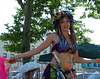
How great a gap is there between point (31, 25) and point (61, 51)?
9965 millimetres

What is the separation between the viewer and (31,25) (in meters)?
12.1

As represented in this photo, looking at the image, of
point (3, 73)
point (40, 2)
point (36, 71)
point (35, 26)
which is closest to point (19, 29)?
point (35, 26)

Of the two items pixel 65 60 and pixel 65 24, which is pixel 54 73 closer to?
pixel 65 60

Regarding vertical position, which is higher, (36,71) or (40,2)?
(40,2)

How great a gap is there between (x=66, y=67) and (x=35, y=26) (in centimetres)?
1008

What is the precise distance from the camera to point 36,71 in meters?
6.43

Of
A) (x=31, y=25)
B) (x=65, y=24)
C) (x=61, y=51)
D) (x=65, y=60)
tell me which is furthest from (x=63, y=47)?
(x=31, y=25)

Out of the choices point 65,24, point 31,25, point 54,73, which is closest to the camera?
point 54,73

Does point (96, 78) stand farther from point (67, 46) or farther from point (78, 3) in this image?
point (78, 3)

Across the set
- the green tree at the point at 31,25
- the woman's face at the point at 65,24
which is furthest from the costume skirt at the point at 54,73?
the green tree at the point at 31,25

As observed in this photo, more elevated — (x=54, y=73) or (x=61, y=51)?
(x=61, y=51)

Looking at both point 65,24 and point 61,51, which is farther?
point 65,24

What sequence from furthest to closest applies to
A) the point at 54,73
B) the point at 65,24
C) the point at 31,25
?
the point at 31,25, the point at 65,24, the point at 54,73

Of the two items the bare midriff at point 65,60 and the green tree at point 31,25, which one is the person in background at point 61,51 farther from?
the green tree at point 31,25
